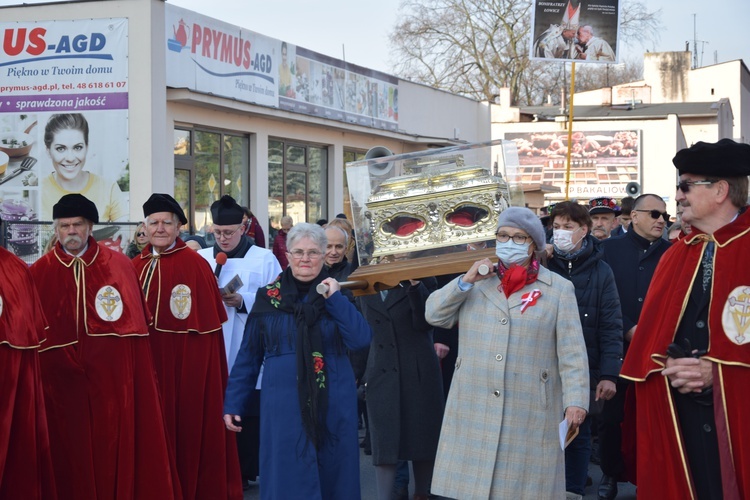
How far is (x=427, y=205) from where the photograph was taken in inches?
240

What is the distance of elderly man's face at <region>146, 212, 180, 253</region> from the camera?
25.2 ft

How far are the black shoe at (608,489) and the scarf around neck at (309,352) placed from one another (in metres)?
3.11

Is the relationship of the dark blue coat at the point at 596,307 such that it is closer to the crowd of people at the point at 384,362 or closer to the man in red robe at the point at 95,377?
the crowd of people at the point at 384,362

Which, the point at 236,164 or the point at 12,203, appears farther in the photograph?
Answer: the point at 236,164

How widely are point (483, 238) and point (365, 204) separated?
32.3 inches

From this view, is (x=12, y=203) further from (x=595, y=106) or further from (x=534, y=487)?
(x=595, y=106)

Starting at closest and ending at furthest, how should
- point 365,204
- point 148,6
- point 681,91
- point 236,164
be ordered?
point 365,204 < point 148,6 < point 236,164 < point 681,91

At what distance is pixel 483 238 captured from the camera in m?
6.00

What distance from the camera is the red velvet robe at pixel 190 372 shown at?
757 centimetres

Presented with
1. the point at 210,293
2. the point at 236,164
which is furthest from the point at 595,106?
the point at 210,293

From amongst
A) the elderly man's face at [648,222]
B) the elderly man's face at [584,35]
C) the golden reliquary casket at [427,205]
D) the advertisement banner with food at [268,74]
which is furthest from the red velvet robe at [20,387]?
the advertisement banner with food at [268,74]

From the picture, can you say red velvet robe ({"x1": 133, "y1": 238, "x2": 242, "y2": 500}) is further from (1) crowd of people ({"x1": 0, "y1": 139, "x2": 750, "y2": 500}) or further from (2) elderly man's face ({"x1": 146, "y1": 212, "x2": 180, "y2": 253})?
(2) elderly man's face ({"x1": 146, "y1": 212, "x2": 180, "y2": 253})

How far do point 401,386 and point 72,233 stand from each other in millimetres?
2371

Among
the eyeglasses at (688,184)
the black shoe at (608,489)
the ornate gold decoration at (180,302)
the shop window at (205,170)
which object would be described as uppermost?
the shop window at (205,170)
